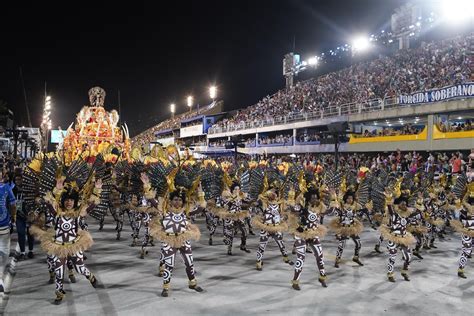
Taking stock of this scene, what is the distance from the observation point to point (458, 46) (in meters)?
28.4

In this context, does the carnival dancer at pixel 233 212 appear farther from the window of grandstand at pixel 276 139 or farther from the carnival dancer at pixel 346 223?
the window of grandstand at pixel 276 139

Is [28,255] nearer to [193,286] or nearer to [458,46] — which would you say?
[193,286]

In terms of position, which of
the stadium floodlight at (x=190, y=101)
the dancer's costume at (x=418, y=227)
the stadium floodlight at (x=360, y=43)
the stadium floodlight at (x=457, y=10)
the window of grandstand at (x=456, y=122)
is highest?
the stadium floodlight at (x=190, y=101)

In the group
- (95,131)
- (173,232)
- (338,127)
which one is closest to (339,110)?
(338,127)

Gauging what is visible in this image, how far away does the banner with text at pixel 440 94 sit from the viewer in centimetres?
2128

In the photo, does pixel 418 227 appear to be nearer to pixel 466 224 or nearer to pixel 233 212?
pixel 466 224

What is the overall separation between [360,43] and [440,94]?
27032mm

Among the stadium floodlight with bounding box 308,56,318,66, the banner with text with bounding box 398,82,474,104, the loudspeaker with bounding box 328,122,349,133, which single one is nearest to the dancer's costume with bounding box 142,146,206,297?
the loudspeaker with bounding box 328,122,349,133

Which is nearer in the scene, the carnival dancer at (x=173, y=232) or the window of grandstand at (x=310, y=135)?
the carnival dancer at (x=173, y=232)

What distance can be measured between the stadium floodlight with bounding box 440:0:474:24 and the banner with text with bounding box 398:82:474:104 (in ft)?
51.2

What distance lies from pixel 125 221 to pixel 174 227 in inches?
378

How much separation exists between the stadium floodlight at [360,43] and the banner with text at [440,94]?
23.6 meters

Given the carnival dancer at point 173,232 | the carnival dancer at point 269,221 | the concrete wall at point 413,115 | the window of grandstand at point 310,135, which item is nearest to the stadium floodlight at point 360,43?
the window of grandstand at point 310,135

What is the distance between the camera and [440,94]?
2288cm
